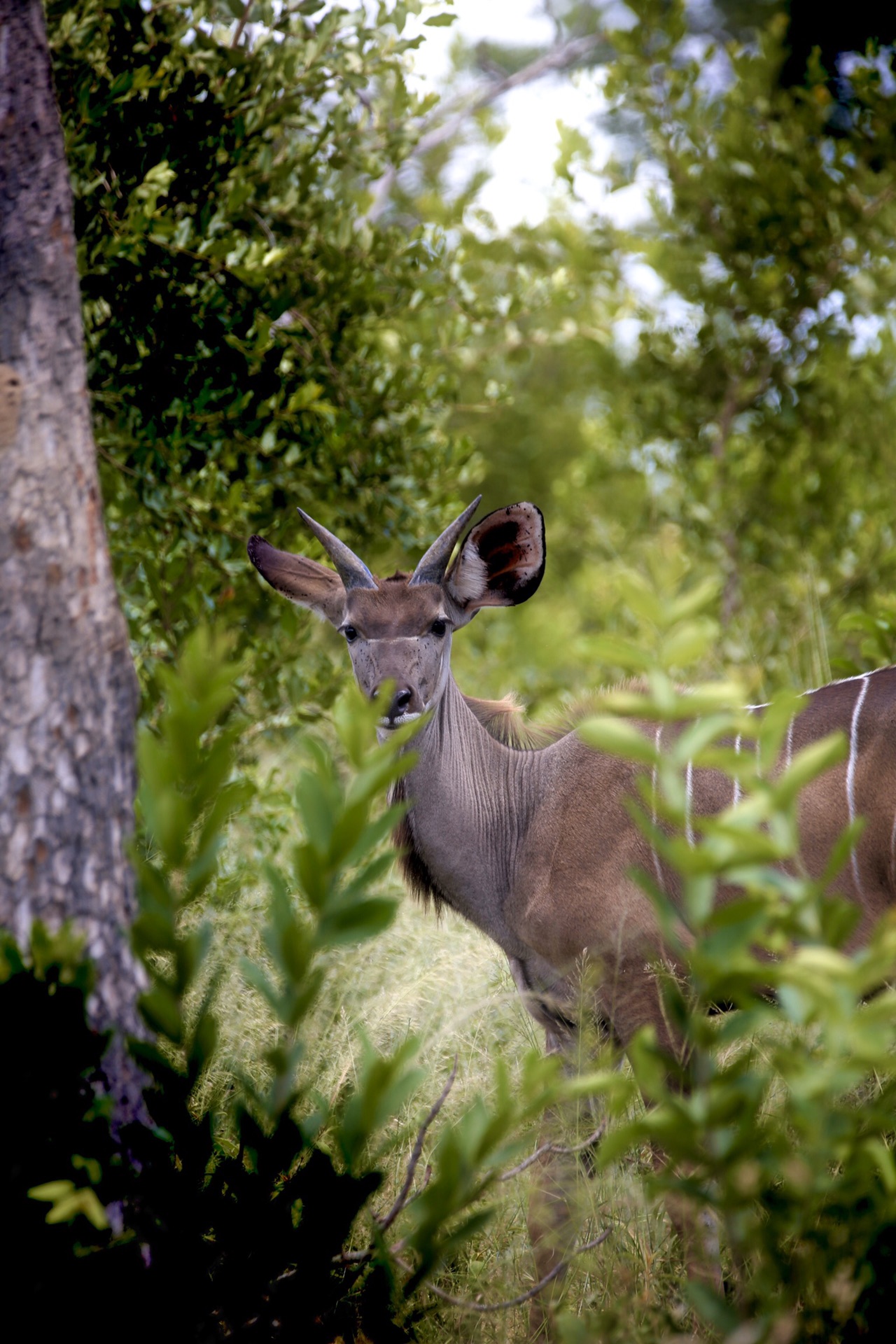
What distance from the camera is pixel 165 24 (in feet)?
12.8

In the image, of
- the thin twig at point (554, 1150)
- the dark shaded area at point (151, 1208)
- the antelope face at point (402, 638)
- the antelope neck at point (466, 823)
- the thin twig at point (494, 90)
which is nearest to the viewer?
the dark shaded area at point (151, 1208)

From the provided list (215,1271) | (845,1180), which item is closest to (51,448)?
(215,1271)

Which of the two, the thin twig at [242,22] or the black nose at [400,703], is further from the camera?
the thin twig at [242,22]

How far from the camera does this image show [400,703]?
328 cm

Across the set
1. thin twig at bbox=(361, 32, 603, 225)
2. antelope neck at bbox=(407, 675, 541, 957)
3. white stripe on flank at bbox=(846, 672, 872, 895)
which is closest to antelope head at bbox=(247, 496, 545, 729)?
antelope neck at bbox=(407, 675, 541, 957)

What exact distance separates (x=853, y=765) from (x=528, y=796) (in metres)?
1.00

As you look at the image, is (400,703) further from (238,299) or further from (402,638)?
(238,299)

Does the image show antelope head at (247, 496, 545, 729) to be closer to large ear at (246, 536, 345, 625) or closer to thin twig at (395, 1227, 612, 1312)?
large ear at (246, 536, 345, 625)

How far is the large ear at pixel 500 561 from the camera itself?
143 inches

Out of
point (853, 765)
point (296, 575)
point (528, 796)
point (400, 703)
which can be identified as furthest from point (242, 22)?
point (853, 765)

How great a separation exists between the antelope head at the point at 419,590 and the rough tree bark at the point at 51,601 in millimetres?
1026

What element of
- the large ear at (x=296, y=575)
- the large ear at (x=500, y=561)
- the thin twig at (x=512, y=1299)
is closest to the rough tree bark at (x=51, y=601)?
the thin twig at (x=512, y=1299)

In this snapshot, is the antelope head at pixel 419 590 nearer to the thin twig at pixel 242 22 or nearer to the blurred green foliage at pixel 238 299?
the blurred green foliage at pixel 238 299

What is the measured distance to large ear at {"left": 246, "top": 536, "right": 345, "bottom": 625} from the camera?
3.82 meters
